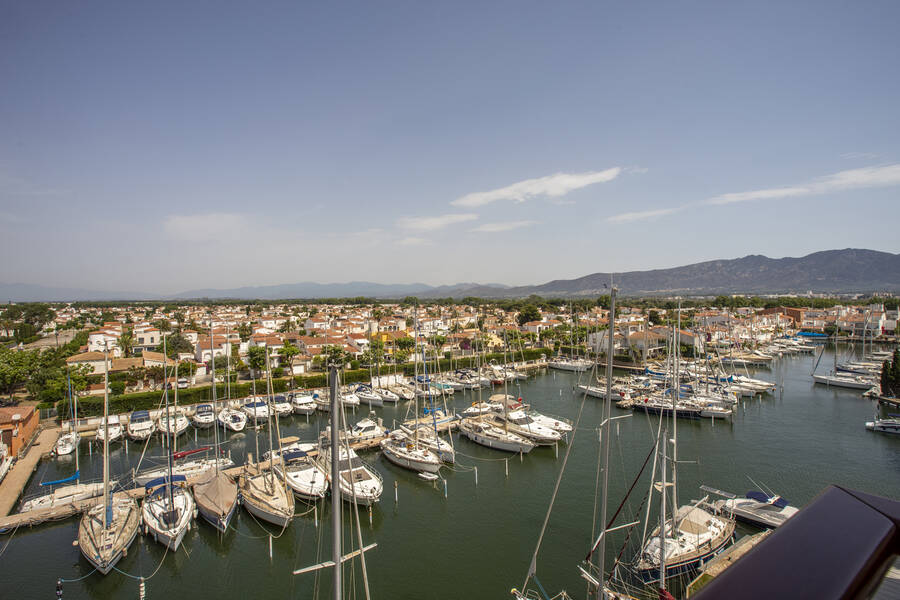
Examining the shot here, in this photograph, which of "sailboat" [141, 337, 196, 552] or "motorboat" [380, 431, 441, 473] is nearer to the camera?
"sailboat" [141, 337, 196, 552]

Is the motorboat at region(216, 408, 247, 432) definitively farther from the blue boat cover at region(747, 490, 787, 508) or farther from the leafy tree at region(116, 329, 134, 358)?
the leafy tree at region(116, 329, 134, 358)

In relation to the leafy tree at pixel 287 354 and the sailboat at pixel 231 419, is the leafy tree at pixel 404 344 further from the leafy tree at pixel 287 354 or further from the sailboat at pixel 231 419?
the sailboat at pixel 231 419

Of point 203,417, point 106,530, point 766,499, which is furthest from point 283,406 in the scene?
point 766,499

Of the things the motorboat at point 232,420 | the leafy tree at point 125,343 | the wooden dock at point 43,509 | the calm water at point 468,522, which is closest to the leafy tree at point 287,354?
the motorboat at point 232,420

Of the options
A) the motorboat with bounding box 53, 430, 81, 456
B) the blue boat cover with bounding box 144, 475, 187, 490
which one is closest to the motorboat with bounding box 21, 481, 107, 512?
the blue boat cover with bounding box 144, 475, 187, 490

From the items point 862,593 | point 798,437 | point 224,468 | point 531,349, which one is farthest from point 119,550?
point 531,349

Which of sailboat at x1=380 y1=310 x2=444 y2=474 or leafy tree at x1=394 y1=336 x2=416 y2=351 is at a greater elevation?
leafy tree at x1=394 y1=336 x2=416 y2=351

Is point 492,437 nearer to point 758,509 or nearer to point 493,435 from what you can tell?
point 493,435

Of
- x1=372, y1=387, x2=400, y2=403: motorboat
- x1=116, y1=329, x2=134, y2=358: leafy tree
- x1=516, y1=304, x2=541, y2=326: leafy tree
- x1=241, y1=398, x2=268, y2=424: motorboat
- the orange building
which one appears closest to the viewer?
the orange building
